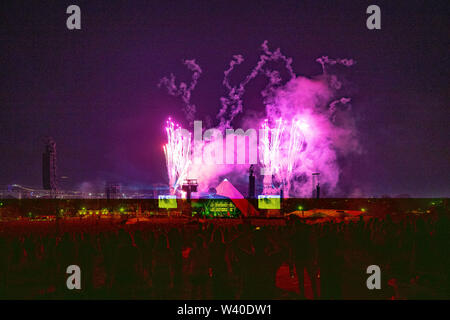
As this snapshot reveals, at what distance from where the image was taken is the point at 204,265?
866cm

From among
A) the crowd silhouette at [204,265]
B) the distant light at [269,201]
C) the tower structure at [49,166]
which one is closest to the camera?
the crowd silhouette at [204,265]

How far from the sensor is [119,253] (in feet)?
28.7

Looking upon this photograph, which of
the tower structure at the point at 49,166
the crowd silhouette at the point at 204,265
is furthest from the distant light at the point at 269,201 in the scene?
the crowd silhouette at the point at 204,265

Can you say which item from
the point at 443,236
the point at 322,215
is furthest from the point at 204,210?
the point at 443,236

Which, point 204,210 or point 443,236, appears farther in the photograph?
point 204,210

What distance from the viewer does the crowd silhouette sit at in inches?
337

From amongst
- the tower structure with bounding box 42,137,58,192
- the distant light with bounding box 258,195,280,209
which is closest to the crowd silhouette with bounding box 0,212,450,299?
the tower structure with bounding box 42,137,58,192

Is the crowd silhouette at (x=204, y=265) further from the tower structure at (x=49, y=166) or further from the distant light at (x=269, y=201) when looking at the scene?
the distant light at (x=269, y=201)

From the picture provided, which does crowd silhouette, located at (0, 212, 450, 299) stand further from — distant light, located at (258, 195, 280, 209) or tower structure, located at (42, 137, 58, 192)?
distant light, located at (258, 195, 280, 209)

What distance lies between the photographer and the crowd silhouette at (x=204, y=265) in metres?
8.56
